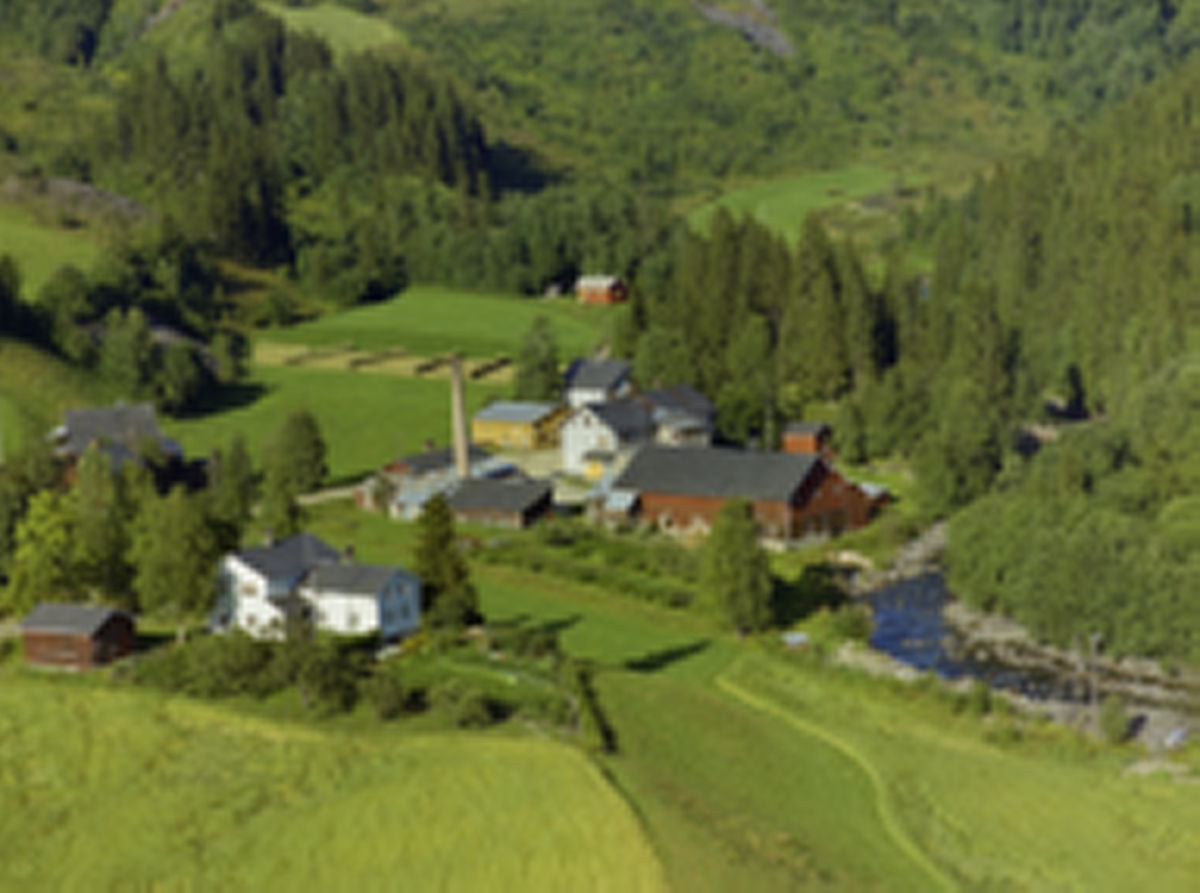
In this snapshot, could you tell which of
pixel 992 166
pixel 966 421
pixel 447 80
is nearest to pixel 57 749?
pixel 966 421

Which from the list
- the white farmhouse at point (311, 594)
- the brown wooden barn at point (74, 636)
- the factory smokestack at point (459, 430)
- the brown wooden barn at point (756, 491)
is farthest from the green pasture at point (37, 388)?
the brown wooden barn at point (756, 491)

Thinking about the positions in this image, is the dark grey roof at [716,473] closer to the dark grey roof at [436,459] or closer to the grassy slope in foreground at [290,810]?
the dark grey roof at [436,459]

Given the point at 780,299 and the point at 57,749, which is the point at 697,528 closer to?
the point at 780,299

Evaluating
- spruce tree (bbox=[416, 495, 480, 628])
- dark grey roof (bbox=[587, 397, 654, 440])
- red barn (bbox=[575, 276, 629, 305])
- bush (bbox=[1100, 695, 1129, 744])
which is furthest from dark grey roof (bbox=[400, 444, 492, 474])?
bush (bbox=[1100, 695, 1129, 744])

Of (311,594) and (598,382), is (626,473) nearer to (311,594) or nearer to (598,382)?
(598,382)

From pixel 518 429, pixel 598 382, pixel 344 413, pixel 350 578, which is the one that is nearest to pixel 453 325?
pixel 344 413

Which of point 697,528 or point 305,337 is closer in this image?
point 697,528
